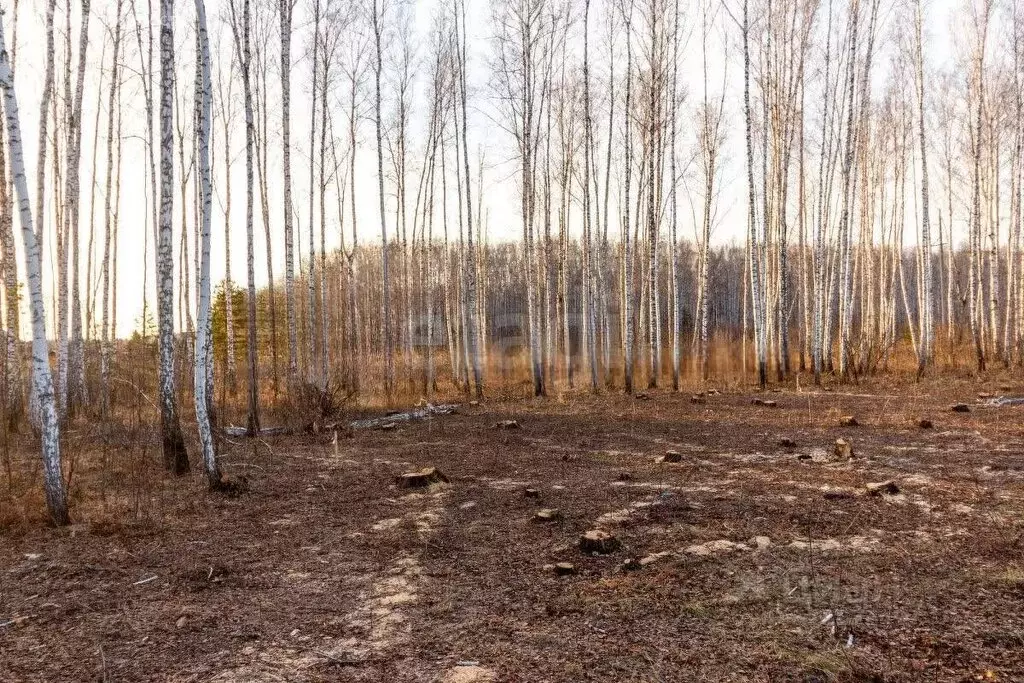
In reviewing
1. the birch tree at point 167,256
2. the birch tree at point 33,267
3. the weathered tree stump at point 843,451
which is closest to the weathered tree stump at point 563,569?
the birch tree at point 33,267

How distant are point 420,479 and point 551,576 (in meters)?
2.84

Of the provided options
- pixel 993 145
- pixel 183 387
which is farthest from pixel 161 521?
pixel 993 145

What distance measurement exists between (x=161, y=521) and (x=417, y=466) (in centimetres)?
288

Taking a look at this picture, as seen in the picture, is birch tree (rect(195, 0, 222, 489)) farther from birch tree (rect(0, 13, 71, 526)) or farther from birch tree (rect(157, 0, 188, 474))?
birch tree (rect(0, 13, 71, 526))

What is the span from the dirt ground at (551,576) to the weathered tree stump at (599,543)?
86 millimetres

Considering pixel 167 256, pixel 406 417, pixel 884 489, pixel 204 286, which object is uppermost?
pixel 167 256

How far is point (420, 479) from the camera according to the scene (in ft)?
20.9

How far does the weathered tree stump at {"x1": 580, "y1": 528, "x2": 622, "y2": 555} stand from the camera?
4.13 meters

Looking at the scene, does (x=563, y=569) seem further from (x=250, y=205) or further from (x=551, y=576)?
(x=250, y=205)

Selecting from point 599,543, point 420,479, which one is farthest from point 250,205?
point 599,543

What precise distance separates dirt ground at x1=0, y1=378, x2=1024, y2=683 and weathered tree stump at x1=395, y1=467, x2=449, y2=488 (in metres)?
0.20

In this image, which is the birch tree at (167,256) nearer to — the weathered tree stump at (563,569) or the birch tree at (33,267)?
the birch tree at (33,267)

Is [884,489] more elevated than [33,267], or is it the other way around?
[33,267]

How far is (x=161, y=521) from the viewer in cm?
514
